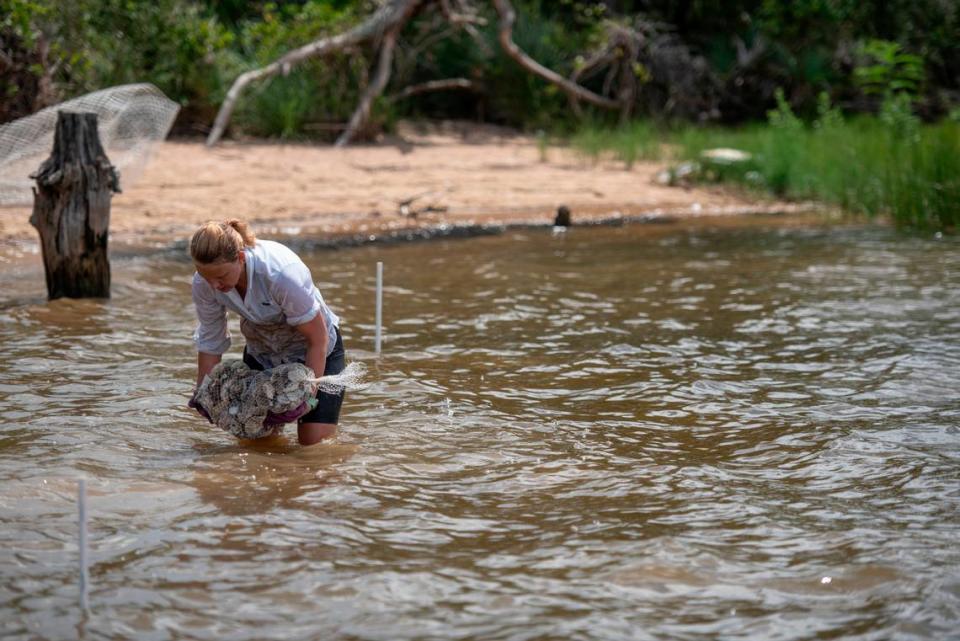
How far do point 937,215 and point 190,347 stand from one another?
26.8ft

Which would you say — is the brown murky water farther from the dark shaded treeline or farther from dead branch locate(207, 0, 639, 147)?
dead branch locate(207, 0, 639, 147)

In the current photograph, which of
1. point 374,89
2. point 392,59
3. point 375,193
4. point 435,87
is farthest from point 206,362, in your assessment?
point 435,87

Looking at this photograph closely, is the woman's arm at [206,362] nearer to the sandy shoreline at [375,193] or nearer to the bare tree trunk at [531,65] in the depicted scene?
the sandy shoreline at [375,193]

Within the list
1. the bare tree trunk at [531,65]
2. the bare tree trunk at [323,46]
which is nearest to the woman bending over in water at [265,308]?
the bare tree trunk at [323,46]

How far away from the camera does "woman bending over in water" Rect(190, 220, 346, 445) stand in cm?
490

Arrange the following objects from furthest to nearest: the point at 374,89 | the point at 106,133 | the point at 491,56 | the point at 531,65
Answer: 1. the point at 491,56
2. the point at 531,65
3. the point at 374,89
4. the point at 106,133

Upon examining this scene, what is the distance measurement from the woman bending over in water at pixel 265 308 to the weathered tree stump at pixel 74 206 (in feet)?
11.3

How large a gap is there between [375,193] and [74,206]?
5.30m

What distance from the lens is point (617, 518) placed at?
498cm

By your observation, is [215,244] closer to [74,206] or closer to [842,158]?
[74,206]

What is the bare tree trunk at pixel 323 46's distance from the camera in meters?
15.0

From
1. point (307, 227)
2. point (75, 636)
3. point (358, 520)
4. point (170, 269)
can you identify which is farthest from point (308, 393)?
point (307, 227)

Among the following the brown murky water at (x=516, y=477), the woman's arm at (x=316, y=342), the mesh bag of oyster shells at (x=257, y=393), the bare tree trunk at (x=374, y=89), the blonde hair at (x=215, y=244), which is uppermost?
the bare tree trunk at (x=374, y=89)

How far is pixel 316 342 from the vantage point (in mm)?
5320
